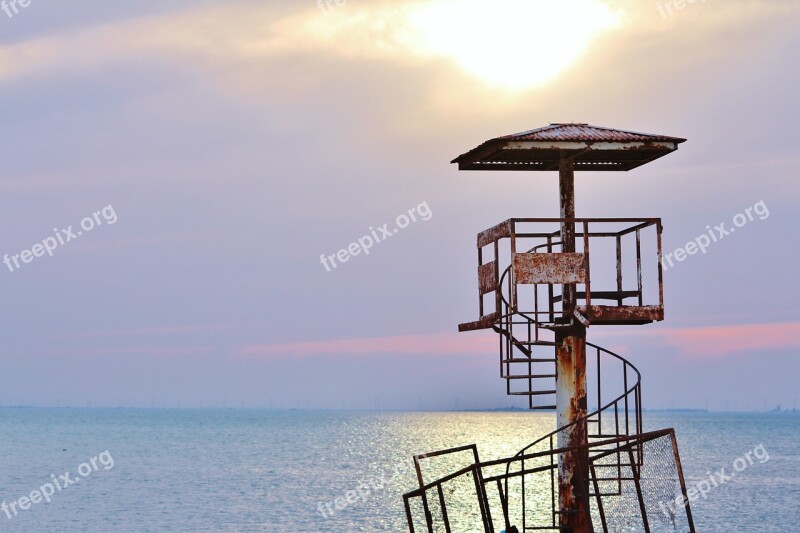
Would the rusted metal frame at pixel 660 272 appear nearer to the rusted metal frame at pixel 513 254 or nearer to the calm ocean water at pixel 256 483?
the rusted metal frame at pixel 513 254

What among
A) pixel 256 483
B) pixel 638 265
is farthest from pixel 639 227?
pixel 256 483

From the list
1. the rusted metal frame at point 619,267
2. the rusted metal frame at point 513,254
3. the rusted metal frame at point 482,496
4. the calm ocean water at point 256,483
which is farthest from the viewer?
the calm ocean water at point 256,483

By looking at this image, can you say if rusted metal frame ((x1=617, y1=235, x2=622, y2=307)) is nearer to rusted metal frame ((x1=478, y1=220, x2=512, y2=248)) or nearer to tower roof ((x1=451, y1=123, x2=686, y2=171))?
tower roof ((x1=451, y1=123, x2=686, y2=171))

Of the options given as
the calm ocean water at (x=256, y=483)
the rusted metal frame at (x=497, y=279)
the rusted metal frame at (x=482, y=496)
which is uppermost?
the rusted metal frame at (x=497, y=279)

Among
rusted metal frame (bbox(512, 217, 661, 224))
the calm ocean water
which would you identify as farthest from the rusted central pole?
the calm ocean water

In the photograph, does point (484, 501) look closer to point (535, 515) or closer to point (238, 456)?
point (535, 515)

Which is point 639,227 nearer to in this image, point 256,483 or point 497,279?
point 497,279

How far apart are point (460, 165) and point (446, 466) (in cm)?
8859

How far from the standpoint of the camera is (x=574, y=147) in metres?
20.5

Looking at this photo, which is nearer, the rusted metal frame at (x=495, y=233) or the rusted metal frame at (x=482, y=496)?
the rusted metal frame at (x=482, y=496)

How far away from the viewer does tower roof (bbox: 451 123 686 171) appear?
20422mm

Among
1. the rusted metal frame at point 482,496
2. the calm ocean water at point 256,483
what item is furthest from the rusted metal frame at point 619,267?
the calm ocean water at point 256,483

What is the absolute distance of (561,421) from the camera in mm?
20719

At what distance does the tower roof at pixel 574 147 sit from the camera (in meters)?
20.4
